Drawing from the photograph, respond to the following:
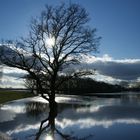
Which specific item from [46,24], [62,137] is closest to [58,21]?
[46,24]

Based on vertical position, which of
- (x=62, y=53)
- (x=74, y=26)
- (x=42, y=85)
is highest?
(x=74, y=26)

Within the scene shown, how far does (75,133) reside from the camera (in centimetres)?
2172

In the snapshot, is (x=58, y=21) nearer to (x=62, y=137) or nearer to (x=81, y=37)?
(x=81, y=37)

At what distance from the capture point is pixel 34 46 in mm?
37438

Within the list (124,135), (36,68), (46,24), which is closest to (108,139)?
(124,135)

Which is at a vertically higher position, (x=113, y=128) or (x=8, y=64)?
(x=8, y=64)

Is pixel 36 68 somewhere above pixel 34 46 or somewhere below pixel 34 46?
below

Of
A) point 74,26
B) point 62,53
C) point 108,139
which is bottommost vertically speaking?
point 108,139

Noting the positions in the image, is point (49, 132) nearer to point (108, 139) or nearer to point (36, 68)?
point (108, 139)

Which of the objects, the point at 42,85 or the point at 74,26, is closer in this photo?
the point at 74,26

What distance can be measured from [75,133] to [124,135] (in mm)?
3480

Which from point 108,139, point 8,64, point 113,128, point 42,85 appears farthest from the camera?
point 42,85

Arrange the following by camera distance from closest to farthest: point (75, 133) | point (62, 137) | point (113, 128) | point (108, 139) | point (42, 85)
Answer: point (108, 139) → point (62, 137) → point (75, 133) → point (113, 128) → point (42, 85)

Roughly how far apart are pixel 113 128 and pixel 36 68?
15.7 metres
